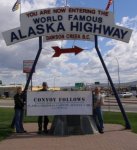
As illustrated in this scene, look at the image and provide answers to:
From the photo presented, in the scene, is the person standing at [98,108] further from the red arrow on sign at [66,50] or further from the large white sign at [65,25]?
the large white sign at [65,25]

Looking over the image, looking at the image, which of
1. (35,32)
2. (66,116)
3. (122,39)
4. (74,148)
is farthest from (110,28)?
(74,148)

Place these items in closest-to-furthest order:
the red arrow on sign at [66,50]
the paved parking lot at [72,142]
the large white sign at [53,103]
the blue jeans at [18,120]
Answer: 1. the paved parking lot at [72,142]
2. the large white sign at [53,103]
3. the blue jeans at [18,120]
4. the red arrow on sign at [66,50]

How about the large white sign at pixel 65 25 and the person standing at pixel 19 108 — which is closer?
the person standing at pixel 19 108

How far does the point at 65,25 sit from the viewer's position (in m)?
18.3

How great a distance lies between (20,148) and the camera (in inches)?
501

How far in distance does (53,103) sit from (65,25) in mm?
3373

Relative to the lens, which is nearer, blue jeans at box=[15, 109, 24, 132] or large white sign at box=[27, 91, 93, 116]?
large white sign at box=[27, 91, 93, 116]

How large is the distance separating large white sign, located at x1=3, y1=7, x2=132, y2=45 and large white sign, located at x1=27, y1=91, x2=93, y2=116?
2665 millimetres

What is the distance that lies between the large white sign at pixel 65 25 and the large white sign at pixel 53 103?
2665 millimetres

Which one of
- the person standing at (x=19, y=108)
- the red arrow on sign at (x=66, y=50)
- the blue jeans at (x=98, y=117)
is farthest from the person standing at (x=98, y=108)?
the person standing at (x=19, y=108)

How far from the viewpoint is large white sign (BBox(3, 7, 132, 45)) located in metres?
18.2

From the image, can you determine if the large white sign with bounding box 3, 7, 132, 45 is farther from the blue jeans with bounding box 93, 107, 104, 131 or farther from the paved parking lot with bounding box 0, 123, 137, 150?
the paved parking lot with bounding box 0, 123, 137, 150

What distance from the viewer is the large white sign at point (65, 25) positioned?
18.2 meters

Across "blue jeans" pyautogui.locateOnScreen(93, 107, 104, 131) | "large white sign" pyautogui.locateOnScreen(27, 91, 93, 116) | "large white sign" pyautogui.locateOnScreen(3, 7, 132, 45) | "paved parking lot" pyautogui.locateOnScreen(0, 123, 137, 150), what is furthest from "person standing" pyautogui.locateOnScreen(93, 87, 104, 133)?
"large white sign" pyautogui.locateOnScreen(3, 7, 132, 45)
